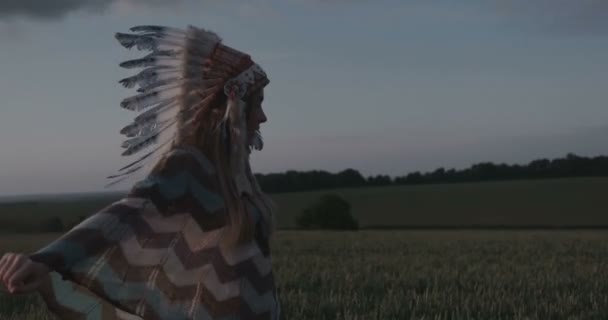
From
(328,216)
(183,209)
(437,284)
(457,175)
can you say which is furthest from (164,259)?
(457,175)

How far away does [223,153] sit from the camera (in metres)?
4.12

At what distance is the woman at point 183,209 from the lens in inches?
155

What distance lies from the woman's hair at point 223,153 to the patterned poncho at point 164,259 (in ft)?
0.16

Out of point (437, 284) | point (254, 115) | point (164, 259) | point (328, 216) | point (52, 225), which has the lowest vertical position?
point (52, 225)

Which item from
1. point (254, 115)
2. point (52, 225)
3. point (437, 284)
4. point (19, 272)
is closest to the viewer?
point (19, 272)

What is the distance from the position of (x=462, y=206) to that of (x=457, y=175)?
14.9 m

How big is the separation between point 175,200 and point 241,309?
0.62m

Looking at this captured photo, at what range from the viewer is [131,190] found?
3.97 m

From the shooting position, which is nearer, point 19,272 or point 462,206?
point 19,272

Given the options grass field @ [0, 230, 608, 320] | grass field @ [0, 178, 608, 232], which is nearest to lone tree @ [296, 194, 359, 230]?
grass field @ [0, 178, 608, 232]

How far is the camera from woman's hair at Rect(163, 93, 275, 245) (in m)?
4.07

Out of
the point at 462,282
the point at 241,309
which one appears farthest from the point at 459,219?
the point at 241,309

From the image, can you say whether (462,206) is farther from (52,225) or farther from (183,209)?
(183,209)

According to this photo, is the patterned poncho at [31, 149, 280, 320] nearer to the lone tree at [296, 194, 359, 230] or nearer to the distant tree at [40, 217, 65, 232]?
the distant tree at [40, 217, 65, 232]
